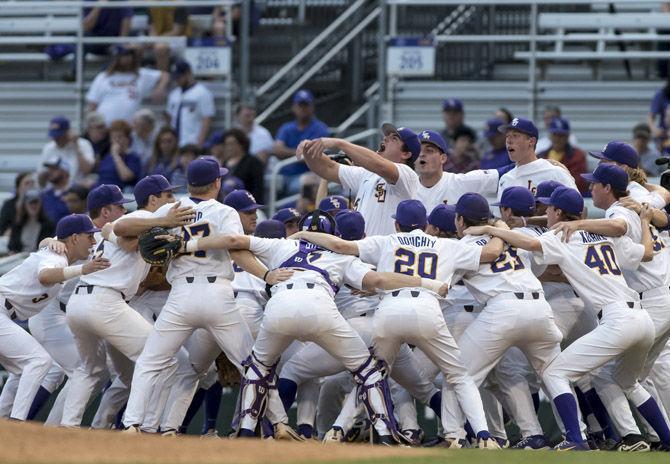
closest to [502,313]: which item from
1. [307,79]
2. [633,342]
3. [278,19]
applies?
[633,342]

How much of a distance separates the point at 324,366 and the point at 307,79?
21.1ft

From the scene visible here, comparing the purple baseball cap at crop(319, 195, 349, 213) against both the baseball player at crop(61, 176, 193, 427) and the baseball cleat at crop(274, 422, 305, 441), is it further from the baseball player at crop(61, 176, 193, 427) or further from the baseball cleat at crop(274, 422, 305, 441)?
the baseball cleat at crop(274, 422, 305, 441)

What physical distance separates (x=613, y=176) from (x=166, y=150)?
19.3 ft

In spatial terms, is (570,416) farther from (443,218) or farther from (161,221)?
(161,221)

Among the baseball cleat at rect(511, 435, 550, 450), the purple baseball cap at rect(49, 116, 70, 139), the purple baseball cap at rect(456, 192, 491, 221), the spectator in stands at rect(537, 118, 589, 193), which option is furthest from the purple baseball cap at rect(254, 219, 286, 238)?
the purple baseball cap at rect(49, 116, 70, 139)

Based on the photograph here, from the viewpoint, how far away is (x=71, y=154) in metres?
16.0

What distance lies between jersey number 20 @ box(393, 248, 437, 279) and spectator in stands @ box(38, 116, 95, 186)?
597 cm

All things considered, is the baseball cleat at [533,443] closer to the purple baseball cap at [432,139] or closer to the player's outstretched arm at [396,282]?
the player's outstretched arm at [396,282]

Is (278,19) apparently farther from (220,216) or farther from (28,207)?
(220,216)

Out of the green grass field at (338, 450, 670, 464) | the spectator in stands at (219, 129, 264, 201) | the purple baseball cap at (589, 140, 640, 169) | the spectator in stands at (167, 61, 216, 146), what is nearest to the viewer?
the green grass field at (338, 450, 670, 464)

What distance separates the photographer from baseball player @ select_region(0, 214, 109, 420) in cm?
1170

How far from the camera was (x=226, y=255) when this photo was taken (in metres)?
11.1

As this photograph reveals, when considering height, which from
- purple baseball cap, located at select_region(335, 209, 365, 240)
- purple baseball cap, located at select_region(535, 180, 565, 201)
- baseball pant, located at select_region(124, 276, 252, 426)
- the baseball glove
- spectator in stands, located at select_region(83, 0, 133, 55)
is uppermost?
spectator in stands, located at select_region(83, 0, 133, 55)

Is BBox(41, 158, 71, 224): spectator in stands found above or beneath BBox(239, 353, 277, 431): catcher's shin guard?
above
